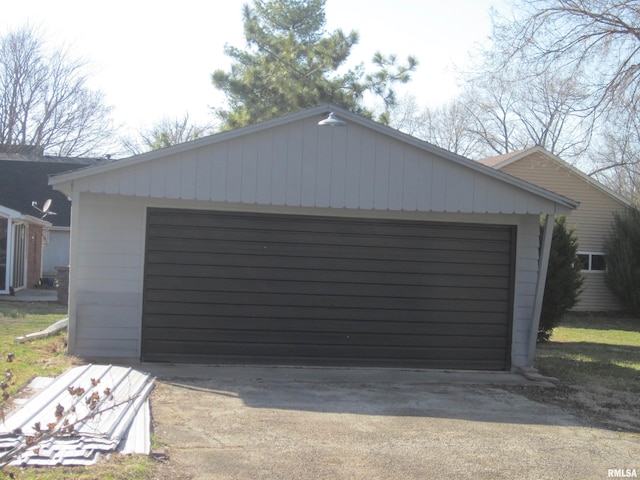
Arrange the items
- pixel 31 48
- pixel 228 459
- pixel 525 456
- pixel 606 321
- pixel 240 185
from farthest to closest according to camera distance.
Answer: pixel 31 48 < pixel 606 321 < pixel 240 185 < pixel 525 456 < pixel 228 459

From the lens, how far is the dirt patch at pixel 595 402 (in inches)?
307

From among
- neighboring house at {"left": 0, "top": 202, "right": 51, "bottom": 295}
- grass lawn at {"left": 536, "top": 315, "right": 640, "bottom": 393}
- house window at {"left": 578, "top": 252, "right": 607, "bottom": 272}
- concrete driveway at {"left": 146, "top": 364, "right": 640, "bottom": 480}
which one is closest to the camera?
concrete driveway at {"left": 146, "top": 364, "right": 640, "bottom": 480}

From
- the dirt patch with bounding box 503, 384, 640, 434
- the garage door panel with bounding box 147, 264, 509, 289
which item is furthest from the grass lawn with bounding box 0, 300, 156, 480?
the dirt patch with bounding box 503, 384, 640, 434

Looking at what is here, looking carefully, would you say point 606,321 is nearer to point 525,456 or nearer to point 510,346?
point 510,346

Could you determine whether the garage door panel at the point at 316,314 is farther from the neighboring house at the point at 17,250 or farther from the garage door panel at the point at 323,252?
the neighboring house at the point at 17,250

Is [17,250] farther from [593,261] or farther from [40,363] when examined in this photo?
[593,261]

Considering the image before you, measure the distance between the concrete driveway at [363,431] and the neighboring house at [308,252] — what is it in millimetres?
839

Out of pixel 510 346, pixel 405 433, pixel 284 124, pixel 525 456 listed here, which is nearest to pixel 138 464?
pixel 405 433

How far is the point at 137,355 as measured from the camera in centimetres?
1002

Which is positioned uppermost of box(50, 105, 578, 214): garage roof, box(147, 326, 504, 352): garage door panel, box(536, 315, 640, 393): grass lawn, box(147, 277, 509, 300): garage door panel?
box(50, 105, 578, 214): garage roof

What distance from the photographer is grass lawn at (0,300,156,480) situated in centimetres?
497

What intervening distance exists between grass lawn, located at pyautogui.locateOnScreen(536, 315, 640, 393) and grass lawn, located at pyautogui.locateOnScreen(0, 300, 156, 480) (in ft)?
21.9

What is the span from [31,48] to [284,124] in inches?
1303

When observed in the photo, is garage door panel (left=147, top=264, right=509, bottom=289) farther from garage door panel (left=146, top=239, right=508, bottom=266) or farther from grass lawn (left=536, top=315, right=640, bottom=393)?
grass lawn (left=536, top=315, right=640, bottom=393)
